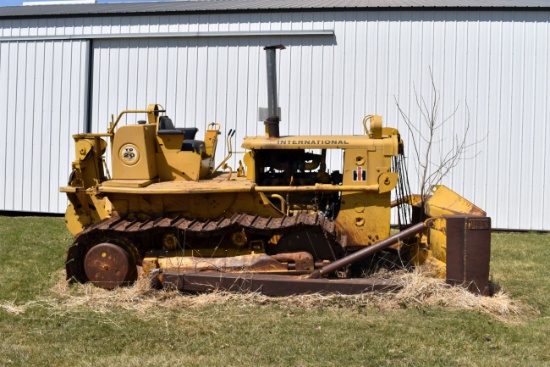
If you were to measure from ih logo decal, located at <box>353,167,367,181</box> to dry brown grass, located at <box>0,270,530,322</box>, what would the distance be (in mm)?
1424

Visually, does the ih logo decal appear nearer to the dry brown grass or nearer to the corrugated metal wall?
the dry brown grass

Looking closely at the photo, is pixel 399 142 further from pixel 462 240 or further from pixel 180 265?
pixel 180 265

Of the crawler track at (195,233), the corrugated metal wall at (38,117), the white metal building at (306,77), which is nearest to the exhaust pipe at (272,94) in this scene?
the crawler track at (195,233)

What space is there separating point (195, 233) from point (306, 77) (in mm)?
7603

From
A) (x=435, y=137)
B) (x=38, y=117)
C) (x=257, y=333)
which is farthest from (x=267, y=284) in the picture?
(x=38, y=117)

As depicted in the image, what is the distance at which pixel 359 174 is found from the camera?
30.9 ft

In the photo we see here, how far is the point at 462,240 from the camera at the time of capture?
26.9 feet

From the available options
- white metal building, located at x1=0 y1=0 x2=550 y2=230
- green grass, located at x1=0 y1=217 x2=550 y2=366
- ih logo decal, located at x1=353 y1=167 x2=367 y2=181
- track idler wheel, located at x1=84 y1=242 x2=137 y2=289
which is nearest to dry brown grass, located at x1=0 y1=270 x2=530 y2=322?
green grass, located at x1=0 y1=217 x2=550 y2=366

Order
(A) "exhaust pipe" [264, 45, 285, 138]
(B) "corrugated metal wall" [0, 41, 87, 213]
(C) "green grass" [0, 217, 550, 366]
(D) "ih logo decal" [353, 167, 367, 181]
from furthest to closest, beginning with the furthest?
1. (B) "corrugated metal wall" [0, 41, 87, 213]
2. (A) "exhaust pipe" [264, 45, 285, 138]
3. (D) "ih logo decal" [353, 167, 367, 181]
4. (C) "green grass" [0, 217, 550, 366]

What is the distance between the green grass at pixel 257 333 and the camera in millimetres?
6399

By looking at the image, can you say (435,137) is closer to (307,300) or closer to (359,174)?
(359,174)

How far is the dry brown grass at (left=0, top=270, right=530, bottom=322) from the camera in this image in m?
8.07

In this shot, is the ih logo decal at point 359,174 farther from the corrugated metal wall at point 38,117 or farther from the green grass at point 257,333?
the corrugated metal wall at point 38,117

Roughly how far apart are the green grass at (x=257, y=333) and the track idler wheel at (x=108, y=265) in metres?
0.23
